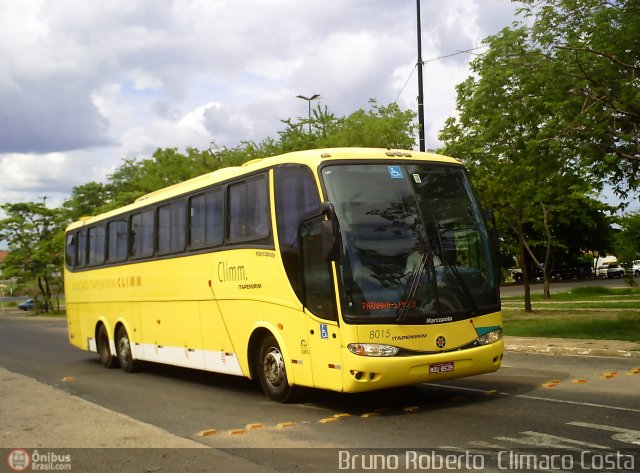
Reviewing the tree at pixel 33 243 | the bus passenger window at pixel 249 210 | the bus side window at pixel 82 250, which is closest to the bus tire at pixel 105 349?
the bus side window at pixel 82 250

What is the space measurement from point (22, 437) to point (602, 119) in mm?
12610

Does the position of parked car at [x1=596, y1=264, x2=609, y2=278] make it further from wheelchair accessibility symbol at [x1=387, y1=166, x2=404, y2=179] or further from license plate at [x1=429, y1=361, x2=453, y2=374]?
license plate at [x1=429, y1=361, x2=453, y2=374]

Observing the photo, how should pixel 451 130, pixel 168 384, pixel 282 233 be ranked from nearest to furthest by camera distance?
pixel 282 233 → pixel 168 384 → pixel 451 130

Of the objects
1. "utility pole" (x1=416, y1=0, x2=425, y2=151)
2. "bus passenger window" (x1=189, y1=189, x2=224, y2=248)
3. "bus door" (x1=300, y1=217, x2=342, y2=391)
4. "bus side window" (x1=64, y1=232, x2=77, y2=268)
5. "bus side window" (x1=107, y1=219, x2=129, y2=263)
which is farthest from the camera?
"utility pole" (x1=416, y1=0, x2=425, y2=151)

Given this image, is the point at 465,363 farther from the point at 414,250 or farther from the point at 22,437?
the point at 22,437

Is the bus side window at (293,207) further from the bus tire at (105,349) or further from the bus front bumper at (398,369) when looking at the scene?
the bus tire at (105,349)

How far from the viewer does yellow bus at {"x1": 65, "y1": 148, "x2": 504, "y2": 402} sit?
29.1ft

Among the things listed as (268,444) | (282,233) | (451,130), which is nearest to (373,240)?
(282,233)

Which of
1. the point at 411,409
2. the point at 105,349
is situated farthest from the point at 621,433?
the point at 105,349

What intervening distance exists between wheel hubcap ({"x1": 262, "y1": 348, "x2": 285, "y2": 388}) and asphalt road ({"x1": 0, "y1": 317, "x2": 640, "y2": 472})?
13.0 inches

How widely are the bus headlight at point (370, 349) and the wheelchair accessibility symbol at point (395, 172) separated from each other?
2.21m

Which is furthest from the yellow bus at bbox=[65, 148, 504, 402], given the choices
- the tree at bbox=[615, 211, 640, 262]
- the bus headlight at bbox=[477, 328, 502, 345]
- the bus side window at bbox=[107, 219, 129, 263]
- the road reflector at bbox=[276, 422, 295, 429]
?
the tree at bbox=[615, 211, 640, 262]

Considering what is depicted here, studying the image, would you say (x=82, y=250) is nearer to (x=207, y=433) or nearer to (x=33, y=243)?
(x=207, y=433)

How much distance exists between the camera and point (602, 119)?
15.8 m
